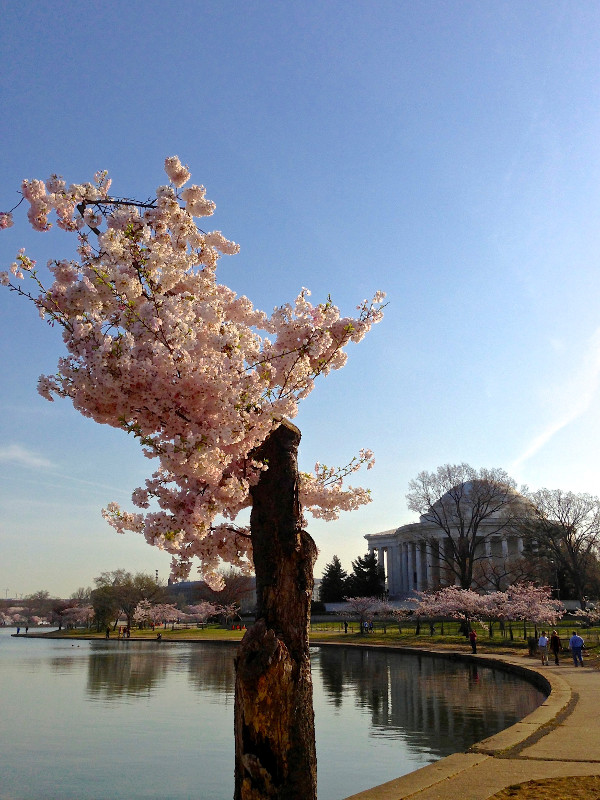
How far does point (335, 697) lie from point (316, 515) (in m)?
12.8

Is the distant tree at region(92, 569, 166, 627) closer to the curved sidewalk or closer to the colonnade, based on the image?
the colonnade

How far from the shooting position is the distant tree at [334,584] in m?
80.9

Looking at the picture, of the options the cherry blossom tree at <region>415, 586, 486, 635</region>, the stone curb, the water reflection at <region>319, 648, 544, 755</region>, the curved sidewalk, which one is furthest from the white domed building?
the curved sidewalk

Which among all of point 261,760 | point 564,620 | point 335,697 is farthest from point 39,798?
point 564,620

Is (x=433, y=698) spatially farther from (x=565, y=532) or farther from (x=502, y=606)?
(x=565, y=532)

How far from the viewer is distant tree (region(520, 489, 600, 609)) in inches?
2138

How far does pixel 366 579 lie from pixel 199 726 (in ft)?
205

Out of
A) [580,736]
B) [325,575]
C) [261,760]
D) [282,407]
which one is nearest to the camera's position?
[261,760]

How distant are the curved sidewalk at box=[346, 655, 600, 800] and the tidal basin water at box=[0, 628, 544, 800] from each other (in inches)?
→ 65.6

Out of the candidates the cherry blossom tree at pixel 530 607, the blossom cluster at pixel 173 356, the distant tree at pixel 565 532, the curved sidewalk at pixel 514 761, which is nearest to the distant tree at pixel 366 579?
the distant tree at pixel 565 532

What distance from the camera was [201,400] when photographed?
6.06m

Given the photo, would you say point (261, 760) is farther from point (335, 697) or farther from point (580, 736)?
point (335, 697)

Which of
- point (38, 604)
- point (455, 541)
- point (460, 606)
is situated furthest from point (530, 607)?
point (38, 604)

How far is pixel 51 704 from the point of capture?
19.9 metres
